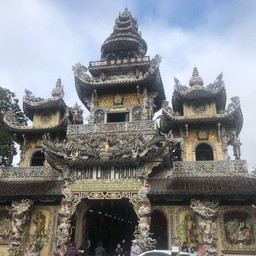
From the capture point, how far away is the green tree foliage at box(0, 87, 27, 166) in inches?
843

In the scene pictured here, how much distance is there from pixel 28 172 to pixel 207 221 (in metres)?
11.7

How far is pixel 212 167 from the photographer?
17344mm

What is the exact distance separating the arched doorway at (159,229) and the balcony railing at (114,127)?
5.10 m

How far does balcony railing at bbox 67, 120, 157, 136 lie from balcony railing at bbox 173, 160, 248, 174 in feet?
9.27

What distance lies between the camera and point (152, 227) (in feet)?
55.3

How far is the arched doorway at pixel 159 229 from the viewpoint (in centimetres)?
1673

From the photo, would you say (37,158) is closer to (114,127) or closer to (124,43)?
(114,127)

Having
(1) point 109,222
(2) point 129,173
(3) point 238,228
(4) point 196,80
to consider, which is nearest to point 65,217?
(2) point 129,173

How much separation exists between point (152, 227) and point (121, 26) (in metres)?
17.9

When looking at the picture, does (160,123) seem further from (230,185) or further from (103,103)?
(230,185)

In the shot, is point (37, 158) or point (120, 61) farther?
point (120, 61)

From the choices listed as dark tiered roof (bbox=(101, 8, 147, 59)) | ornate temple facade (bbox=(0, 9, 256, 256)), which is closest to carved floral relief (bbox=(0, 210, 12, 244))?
ornate temple facade (bbox=(0, 9, 256, 256))

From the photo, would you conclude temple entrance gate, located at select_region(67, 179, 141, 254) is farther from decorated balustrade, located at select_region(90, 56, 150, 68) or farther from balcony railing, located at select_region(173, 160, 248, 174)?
decorated balustrade, located at select_region(90, 56, 150, 68)

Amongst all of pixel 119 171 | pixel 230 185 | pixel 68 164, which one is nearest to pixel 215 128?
pixel 230 185
